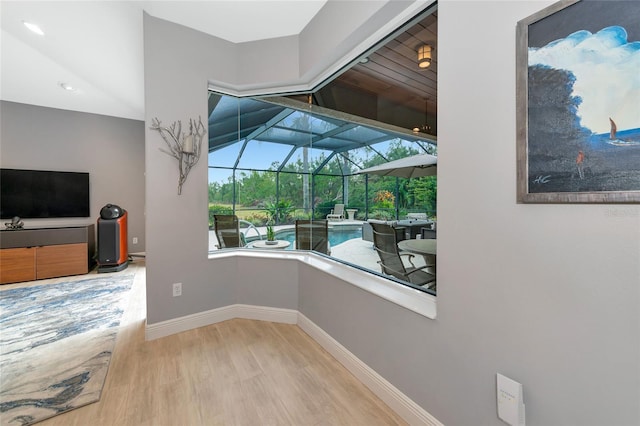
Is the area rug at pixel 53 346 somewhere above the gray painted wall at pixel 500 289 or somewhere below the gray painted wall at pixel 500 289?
below

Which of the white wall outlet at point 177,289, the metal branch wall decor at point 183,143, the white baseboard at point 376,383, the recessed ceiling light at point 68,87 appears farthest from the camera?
the recessed ceiling light at point 68,87

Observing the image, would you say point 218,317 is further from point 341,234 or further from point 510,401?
point 510,401

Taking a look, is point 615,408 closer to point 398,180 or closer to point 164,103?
point 398,180

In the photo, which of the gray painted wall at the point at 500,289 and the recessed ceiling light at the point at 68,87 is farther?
the recessed ceiling light at the point at 68,87

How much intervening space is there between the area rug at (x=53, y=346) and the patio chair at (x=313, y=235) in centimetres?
189

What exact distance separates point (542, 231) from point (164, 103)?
111 inches

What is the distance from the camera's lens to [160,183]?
7.65 feet

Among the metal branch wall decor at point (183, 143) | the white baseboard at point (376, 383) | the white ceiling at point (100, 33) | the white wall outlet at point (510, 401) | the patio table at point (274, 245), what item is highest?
the white ceiling at point (100, 33)

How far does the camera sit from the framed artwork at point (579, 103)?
76 cm

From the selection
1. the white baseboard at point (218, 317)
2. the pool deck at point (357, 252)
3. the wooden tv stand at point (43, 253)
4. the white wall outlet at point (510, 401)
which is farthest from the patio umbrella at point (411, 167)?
the wooden tv stand at point (43, 253)

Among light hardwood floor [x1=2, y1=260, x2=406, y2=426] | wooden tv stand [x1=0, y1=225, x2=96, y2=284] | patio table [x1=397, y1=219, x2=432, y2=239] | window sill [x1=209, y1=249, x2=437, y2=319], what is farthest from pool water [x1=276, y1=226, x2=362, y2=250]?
wooden tv stand [x1=0, y1=225, x2=96, y2=284]

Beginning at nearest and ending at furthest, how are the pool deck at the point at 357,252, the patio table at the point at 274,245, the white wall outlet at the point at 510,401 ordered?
the white wall outlet at the point at 510,401 < the pool deck at the point at 357,252 < the patio table at the point at 274,245

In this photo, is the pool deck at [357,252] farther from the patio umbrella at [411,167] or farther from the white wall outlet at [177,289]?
the white wall outlet at [177,289]

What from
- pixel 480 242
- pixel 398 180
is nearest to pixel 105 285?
pixel 398 180
